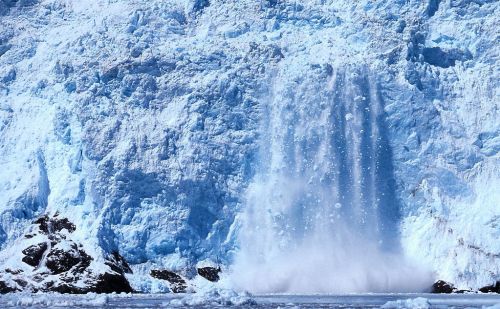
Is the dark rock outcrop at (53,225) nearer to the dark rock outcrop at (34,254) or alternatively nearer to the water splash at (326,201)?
the dark rock outcrop at (34,254)

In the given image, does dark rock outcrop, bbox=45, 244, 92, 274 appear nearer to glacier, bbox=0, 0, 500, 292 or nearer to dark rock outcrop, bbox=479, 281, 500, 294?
glacier, bbox=0, 0, 500, 292

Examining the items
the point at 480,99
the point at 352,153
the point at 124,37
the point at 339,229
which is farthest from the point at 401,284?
the point at 124,37

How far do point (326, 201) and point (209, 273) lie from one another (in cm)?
1038

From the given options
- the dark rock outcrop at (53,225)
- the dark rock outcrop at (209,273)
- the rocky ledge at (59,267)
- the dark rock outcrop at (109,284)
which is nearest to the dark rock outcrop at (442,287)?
the dark rock outcrop at (209,273)

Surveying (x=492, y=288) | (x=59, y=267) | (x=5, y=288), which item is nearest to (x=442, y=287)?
(x=492, y=288)

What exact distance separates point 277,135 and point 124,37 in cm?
1556

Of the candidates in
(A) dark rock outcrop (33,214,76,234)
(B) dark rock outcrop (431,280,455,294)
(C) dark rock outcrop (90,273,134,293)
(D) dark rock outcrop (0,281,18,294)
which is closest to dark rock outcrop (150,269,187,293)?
(C) dark rock outcrop (90,273,134,293)

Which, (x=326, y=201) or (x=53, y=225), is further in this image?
(x=326, y=201)

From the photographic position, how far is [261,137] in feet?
236

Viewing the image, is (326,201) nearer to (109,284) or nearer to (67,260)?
(109,284)

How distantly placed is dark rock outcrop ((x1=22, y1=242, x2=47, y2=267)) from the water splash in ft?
46.0

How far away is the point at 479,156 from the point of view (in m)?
69.8

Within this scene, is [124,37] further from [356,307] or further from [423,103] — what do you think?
[356,307]

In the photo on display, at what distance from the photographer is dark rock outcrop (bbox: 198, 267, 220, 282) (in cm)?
6725
